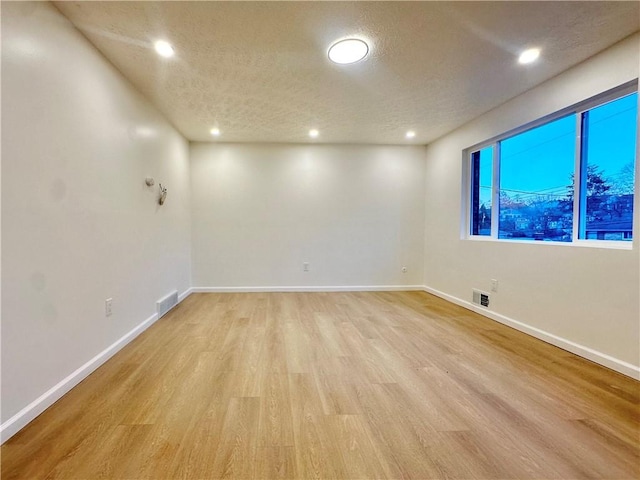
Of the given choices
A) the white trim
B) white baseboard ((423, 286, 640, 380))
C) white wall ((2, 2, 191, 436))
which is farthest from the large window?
white wall ((2, 2, 191, 436))

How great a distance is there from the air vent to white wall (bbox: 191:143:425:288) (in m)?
1.24

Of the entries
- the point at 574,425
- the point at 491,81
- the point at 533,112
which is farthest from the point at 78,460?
the point at 533,112

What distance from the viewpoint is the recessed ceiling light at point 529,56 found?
2.07 m

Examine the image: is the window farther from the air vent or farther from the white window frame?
the air vent

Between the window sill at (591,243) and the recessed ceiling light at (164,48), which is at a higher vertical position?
the recessed ceiling light at (164,48)

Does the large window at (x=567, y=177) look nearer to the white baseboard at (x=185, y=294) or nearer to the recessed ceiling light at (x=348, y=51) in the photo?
the recessed ceiling light at (x=348, y=51)

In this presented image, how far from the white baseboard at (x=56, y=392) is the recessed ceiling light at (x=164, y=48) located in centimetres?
225

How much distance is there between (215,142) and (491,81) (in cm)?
359

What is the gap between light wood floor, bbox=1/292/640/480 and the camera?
1.19 metres

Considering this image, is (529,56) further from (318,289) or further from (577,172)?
(318,289)

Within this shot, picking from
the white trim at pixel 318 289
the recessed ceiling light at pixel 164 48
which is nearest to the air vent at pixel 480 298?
the white trim at pixel 318 289

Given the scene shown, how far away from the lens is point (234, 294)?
425 cm

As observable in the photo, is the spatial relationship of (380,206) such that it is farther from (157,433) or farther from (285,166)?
(157,433)

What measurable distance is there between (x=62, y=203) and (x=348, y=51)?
214 centimetres
